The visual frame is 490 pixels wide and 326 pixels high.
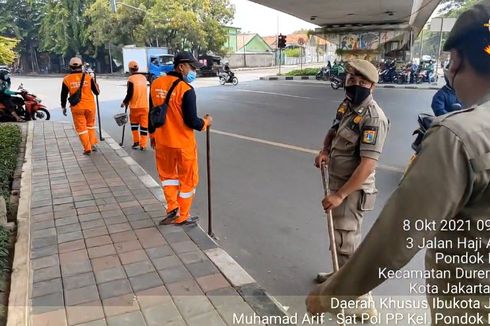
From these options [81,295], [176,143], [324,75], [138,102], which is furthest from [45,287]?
[324,75]

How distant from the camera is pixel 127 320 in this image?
242cm

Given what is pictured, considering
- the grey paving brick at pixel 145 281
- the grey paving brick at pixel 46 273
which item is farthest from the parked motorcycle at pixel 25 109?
the grey paving brick at pixel 145 281

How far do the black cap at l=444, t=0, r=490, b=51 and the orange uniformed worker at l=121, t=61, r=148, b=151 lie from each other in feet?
21.2

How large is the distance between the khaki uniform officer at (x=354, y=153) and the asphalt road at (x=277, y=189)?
0.64 m

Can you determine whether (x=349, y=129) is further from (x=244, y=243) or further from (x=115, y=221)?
(x=115, y=221)

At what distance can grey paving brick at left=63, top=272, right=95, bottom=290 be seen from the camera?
9.10 feet

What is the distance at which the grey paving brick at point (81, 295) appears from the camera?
102 inches

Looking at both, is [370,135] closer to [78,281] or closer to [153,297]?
[153,297]

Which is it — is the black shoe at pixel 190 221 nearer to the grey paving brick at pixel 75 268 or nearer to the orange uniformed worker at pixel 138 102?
the grey paving brick at pixel 75 268

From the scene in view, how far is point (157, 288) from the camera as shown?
2748 mm

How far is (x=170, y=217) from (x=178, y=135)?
82 cm

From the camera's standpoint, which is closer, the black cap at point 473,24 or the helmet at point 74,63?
the black cap at point 473,24

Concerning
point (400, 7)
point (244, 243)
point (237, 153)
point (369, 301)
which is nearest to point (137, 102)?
point (237, 153)

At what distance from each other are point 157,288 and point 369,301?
1.44 m
